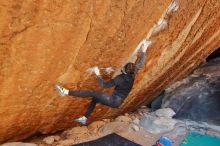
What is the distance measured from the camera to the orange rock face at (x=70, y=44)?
3480mm

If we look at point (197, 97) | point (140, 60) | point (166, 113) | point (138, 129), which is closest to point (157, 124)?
point (138, 129)

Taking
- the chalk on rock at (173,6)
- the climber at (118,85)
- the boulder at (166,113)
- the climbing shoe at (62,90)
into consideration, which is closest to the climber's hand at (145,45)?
the climber at (118,85)

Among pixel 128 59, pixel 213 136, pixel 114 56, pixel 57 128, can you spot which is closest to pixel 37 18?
pixel 114 56

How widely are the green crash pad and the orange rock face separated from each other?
1714mm

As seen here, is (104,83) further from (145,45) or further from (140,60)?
(145,45)

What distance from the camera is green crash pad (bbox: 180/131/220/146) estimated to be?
6.07 m

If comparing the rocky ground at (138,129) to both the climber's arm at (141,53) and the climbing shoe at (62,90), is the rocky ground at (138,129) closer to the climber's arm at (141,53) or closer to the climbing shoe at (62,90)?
the climbing shoe at (62,90)

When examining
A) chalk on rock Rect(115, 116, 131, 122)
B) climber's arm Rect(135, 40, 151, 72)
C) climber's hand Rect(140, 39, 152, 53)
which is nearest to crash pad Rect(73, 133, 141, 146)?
chalk on rock Rect(115, 116, 131, 122)

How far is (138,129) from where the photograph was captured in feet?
21.2

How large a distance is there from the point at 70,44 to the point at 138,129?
3277 mm

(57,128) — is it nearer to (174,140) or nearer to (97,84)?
(97,84)

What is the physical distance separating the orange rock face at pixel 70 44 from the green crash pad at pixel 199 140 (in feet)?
5.62

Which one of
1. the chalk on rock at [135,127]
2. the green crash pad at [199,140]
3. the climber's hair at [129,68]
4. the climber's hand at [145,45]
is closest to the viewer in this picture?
the climber's hair at [129,68]

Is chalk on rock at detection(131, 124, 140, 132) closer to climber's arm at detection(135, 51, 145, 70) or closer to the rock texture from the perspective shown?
the rock texture
